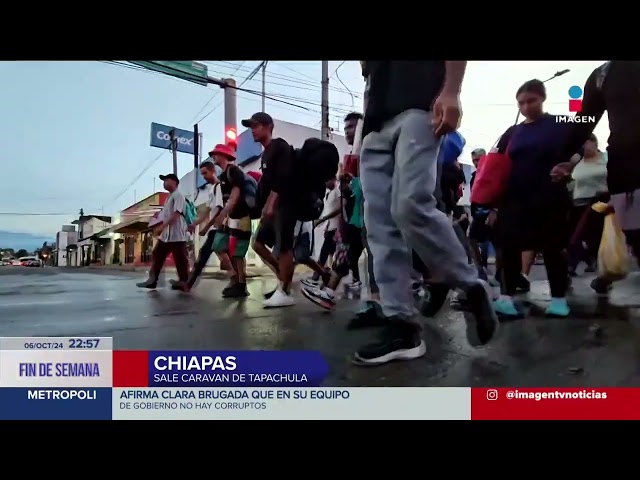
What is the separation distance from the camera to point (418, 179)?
186 cm

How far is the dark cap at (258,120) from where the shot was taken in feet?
6.77

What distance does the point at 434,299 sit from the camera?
6.34ft

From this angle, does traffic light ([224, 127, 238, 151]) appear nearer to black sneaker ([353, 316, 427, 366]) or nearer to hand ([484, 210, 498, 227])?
black sneaker ([353, 316, 427, 366])

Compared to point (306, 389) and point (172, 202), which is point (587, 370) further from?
point (172, 202)

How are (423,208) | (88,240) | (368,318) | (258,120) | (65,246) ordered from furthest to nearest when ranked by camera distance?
(65,246), (88,240), (258,120), (368,318), (423,208)

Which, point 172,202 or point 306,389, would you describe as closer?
point 306,389

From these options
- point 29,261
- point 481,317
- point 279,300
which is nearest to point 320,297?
point 279,300

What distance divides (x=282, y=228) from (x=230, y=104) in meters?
0.63

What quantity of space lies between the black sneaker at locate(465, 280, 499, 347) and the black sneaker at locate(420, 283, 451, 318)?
0.31 feet

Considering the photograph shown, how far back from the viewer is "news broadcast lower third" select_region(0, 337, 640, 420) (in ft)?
6.16
